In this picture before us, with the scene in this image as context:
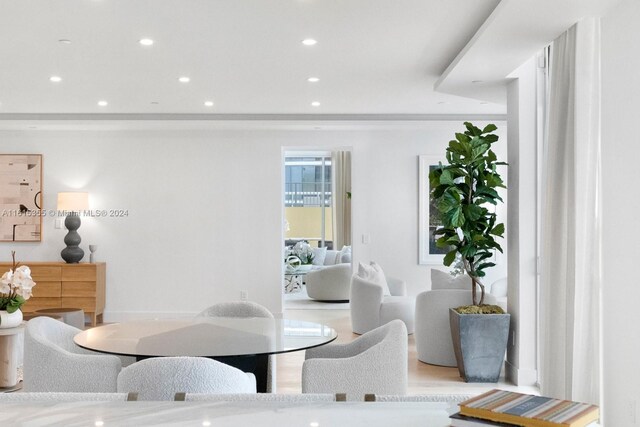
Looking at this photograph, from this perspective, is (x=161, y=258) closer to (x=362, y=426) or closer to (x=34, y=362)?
(x=34, y=362)

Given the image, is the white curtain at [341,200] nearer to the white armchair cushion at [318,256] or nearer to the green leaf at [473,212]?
the white armchair cushion at [318,256]

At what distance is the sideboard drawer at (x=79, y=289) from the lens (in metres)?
8.15

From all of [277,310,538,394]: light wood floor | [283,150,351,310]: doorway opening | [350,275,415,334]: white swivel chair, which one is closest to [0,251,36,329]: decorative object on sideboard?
[277,310,538,394]: light wood floor

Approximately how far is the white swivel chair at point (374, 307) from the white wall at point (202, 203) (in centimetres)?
135

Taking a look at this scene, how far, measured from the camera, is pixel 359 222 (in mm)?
8711

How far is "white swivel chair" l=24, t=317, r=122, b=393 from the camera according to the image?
323cm

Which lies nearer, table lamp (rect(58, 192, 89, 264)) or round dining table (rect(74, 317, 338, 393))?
round dining table (rect(74, 317, 338, 393))

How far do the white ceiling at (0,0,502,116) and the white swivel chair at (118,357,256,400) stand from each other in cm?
218

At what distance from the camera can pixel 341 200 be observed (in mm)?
12383

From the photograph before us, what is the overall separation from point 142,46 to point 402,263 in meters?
4.81

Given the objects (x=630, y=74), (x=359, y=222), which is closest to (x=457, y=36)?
(x=630, y=74)

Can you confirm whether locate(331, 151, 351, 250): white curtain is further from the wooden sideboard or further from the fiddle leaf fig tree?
the fiddle leaf fig tree

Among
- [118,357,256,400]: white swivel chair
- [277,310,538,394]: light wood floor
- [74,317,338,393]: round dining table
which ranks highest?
[118,357,256,400]: white swivel chair

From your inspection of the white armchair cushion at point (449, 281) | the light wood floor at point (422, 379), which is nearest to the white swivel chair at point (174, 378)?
the light wood floor at point (422, 379)
